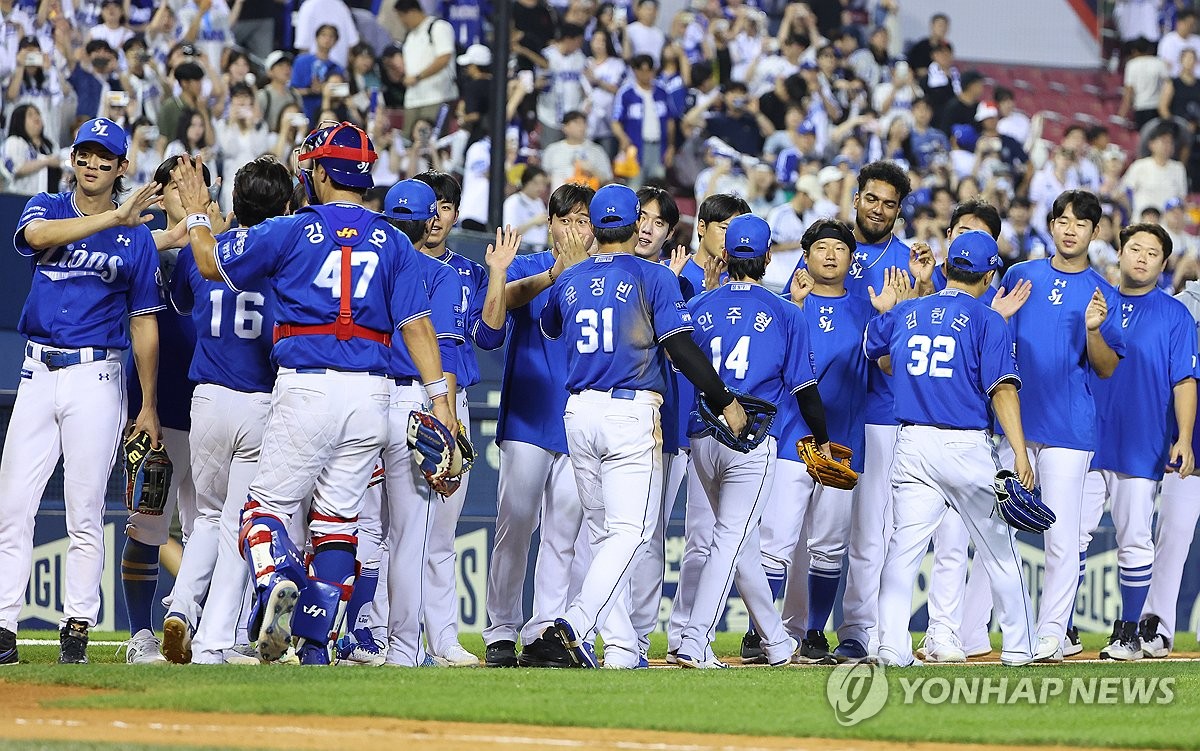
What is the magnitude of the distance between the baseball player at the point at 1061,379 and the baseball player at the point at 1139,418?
0.67 ft

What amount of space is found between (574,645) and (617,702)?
1091 millimetres

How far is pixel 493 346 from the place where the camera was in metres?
7.52

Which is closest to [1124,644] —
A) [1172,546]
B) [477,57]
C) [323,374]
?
[1172,546]

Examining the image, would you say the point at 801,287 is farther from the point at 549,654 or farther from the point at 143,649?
the point at 143,649

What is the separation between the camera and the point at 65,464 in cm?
677

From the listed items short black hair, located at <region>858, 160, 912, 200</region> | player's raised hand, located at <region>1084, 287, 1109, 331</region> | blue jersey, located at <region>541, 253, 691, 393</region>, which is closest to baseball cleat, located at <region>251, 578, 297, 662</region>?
blue jersey, located at <region>541, 253, 691, 393</region>

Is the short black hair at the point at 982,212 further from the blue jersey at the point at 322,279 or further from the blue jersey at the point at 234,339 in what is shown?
the blue jersey at the point at 234,339

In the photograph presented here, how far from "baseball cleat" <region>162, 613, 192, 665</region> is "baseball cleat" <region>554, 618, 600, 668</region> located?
1.53 m

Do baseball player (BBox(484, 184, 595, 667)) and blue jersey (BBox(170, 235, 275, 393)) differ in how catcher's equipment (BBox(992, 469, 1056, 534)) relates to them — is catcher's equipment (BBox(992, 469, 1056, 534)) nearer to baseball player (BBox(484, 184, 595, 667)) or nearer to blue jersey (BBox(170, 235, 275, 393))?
baseball player (BBox(484, 184, 595, 667))

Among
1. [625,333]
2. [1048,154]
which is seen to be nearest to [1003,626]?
[625,333]

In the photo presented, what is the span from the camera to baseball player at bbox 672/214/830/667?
23.9 feet

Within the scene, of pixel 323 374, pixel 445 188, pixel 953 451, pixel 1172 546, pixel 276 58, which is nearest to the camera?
pixel 323 374

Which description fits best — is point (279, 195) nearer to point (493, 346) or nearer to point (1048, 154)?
point (493, 346)

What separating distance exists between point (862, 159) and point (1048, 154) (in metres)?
3.14
